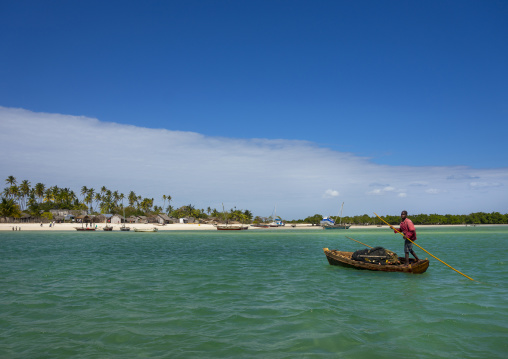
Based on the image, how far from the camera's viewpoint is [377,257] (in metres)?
20.1

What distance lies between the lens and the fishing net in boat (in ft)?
65.3

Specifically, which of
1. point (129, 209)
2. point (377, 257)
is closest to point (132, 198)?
point (129, 209)

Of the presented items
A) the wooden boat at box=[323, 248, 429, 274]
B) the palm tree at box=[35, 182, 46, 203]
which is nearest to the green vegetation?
the palm tree at box=[35, 182, 46, 203]

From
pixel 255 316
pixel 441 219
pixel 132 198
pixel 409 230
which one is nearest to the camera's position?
pixel 255 316

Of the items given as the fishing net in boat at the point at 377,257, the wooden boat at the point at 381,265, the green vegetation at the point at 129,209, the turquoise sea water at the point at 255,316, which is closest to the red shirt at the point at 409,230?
the wooden boat at the point at 381,265

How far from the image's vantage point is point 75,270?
22.5 metres

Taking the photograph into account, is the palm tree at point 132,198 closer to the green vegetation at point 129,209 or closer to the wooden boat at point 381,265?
the green vegetation at point 129,209

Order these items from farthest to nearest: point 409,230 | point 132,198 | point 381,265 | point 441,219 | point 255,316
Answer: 1. point 441,219
2. point 132,198
3. point 381,265
4. point 409,230
5. point 255,316

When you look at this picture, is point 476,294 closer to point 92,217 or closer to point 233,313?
point 233,313

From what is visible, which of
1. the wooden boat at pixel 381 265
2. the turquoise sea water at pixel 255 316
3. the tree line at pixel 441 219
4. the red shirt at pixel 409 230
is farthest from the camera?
the tree line at pixel 441 219

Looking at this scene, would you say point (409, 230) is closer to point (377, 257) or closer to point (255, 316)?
point (377, 257)

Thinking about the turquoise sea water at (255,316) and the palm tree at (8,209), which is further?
the palm tree at (8,209)

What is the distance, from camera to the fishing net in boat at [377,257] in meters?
19.9

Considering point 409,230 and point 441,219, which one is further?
point 441,219
